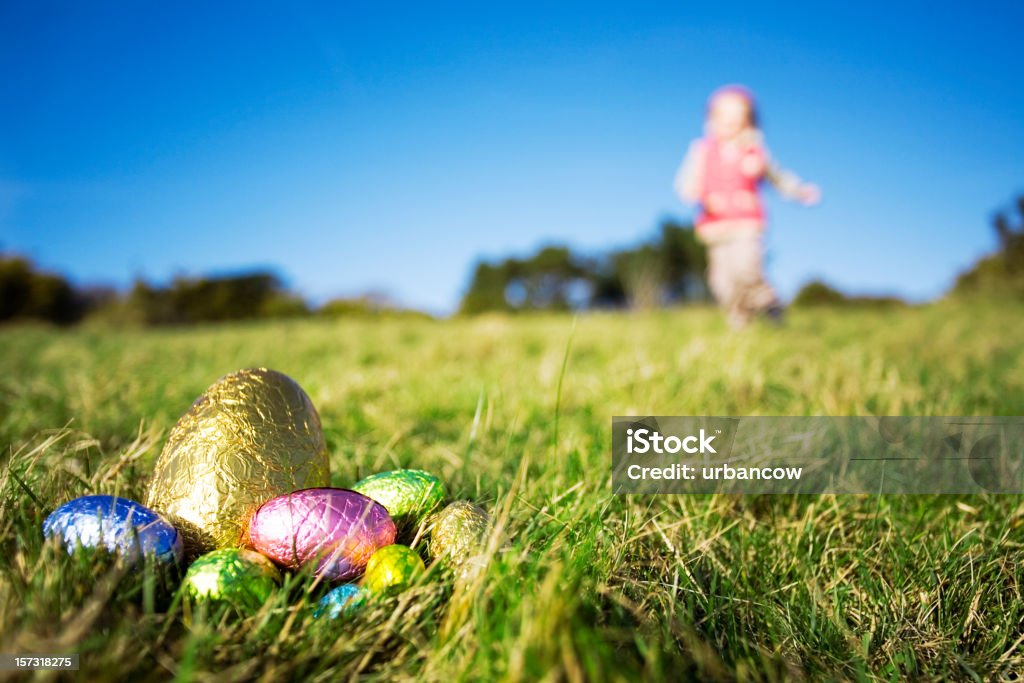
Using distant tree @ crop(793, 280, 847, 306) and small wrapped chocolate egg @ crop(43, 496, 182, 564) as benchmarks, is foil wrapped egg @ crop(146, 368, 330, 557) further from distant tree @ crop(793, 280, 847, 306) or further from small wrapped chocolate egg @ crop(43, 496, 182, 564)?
distant tree @ crop(793, 280, 847, 306)

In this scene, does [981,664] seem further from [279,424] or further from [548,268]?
[548,268]

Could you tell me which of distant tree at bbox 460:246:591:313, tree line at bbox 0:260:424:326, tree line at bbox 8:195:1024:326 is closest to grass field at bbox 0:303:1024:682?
tree line at bbox 8:195:1024:326

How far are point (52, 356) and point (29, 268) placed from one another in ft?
75.0

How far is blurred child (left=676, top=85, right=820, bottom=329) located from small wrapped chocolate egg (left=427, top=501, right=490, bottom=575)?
19.5 feet

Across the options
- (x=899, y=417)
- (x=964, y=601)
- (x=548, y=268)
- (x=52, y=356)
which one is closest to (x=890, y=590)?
(x=964, y=601)

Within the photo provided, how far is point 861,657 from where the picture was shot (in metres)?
1.21

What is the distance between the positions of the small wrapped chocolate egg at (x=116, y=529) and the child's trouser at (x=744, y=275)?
6348 millimetres

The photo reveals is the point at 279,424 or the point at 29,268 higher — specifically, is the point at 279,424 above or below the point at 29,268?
below

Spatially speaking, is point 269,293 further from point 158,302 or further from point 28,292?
point 28,292

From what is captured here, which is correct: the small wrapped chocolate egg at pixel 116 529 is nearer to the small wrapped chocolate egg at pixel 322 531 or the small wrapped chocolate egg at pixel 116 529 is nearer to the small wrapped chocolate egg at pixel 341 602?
the small wrapped chocolate egg at pixel 322 531

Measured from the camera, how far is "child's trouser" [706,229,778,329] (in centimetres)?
676

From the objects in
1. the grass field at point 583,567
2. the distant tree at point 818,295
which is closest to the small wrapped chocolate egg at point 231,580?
the grass field at point 583,567

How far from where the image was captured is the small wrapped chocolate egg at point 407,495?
55.3 inches

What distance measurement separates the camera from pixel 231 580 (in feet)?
3.49
